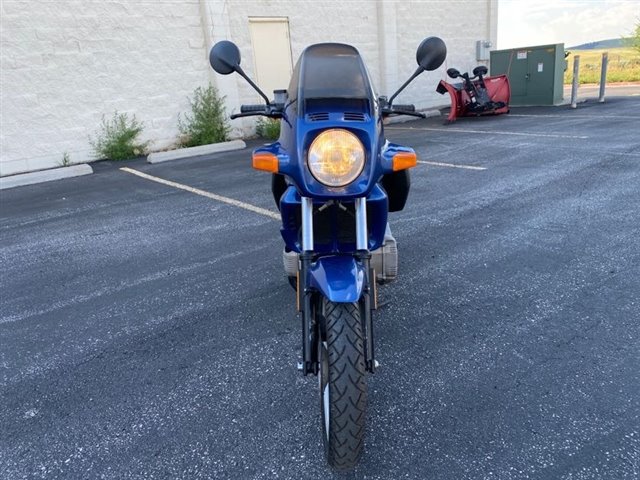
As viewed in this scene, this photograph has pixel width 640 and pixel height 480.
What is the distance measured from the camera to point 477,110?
12.7 m

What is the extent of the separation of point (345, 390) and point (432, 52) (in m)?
1.91

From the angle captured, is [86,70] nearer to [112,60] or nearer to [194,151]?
[112,60]

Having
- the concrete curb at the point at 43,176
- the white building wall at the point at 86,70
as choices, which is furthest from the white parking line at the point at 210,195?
the white building wall at the point at 86,70

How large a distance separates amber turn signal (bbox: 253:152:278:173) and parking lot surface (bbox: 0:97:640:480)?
43.6 inches

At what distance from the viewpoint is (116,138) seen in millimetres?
9891

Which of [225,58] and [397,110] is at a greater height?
[225,58]

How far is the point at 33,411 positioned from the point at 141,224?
3.30m

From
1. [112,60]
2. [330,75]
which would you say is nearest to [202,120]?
[112,60]

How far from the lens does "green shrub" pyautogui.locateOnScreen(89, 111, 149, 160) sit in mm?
9797

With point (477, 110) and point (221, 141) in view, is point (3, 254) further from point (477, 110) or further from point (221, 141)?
point (477, 110)

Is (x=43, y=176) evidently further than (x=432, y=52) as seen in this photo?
Yes

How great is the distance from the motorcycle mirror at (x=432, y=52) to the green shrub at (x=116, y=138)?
833 cm

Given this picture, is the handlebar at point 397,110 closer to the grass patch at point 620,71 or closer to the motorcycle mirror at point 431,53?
the motorcycle mirror at point 431,53

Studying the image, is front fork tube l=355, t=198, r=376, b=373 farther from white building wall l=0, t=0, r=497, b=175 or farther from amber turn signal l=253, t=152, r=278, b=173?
white building wall l=0, t=0, r=497, b=175
